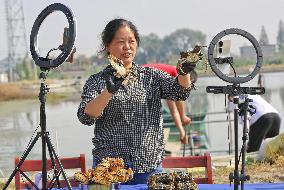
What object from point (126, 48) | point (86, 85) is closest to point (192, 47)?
point (126, 48)

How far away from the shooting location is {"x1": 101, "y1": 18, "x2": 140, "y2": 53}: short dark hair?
2910mm

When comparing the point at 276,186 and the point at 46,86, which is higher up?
the point at 46,86

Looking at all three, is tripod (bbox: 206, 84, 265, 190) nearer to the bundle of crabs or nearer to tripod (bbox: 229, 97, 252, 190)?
tripod (bbox: 229, 97, 252, 190)

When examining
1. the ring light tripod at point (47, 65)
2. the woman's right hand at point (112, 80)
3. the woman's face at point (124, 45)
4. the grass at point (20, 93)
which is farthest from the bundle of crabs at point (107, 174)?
the grass at point (20, 93)

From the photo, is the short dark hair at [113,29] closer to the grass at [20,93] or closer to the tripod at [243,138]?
the tripod at [243,138]

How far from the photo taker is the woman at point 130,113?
285 centimetres

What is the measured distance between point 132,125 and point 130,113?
0.07 metres

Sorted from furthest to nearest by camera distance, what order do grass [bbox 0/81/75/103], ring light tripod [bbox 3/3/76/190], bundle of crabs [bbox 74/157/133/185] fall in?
grass [bbox 0/81/75/103], ring light tripod [bbox 3/3/76/190], bundle of crabs [bbox 74/157/133/185]

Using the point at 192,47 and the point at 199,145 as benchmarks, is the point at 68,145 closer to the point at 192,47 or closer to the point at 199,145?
the point at 199,145

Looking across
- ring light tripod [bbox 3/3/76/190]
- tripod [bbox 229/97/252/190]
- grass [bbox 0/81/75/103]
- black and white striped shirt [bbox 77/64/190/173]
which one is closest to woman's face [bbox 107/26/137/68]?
black and white striped shirt [bbox 77/64/190/173]

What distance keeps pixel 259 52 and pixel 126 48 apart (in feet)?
2.40

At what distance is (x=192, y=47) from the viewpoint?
244cm

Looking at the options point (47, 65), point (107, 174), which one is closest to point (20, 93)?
point (47, 65)

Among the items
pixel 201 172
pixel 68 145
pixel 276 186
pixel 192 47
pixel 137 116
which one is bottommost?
pixel 68 145
